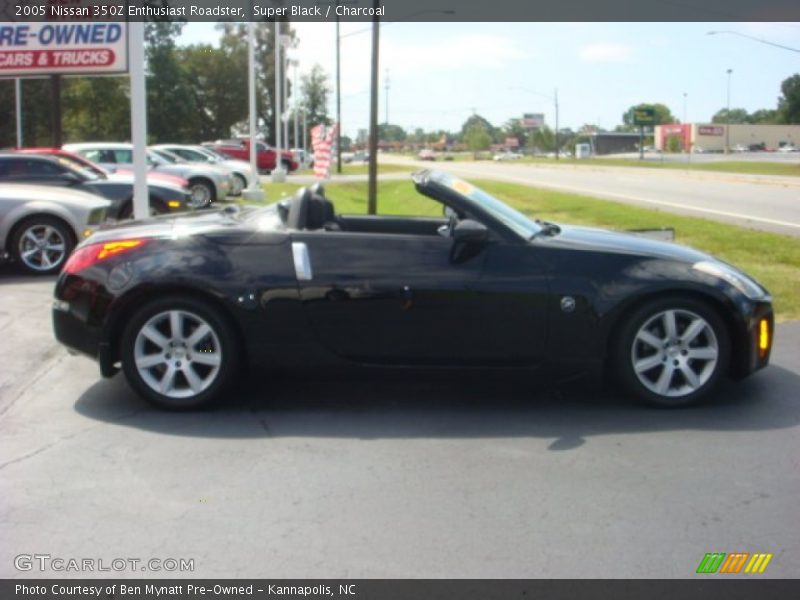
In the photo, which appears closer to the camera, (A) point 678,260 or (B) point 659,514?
(B) point 659,514

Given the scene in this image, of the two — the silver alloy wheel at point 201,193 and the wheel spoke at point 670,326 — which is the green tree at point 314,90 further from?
the wheel spoke at point 670,326

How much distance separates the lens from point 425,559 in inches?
150

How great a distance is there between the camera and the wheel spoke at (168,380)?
572 cm

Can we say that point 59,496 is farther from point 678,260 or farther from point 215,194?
point 215,194

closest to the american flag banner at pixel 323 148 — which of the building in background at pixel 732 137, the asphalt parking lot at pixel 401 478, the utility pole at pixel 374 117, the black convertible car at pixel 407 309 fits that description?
the utility pole at pixel 374 117

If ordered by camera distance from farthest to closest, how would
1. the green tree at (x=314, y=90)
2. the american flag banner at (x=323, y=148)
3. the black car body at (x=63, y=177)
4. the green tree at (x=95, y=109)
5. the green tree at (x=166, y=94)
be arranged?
the green tree at (x=314, y=90), the green tree at (x=166, y=94), the green tree at (x=95, y=109), the american flag banner at (x=323, y=148), the black car body at (x=63, y=177)

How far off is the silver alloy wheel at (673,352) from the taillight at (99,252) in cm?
299

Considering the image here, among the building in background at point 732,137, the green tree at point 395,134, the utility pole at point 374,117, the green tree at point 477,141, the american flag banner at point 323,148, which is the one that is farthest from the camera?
the green tree at point 395,134

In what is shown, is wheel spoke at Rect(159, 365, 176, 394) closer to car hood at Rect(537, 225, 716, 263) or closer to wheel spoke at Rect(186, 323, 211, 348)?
wheel spoke at Rect(186, 323, 211, 348)

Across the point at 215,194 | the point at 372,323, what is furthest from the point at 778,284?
the point at 215,194

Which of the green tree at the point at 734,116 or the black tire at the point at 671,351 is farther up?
the green tree at the point at 734,116

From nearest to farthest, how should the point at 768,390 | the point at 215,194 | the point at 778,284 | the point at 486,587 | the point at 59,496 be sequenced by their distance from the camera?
the point at 486,587
the point at 59,496
the point at 768,390
the point at 778,284
the point at 215,194

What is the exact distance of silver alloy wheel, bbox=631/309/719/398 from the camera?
572 cm

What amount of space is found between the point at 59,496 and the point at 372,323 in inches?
77.6
